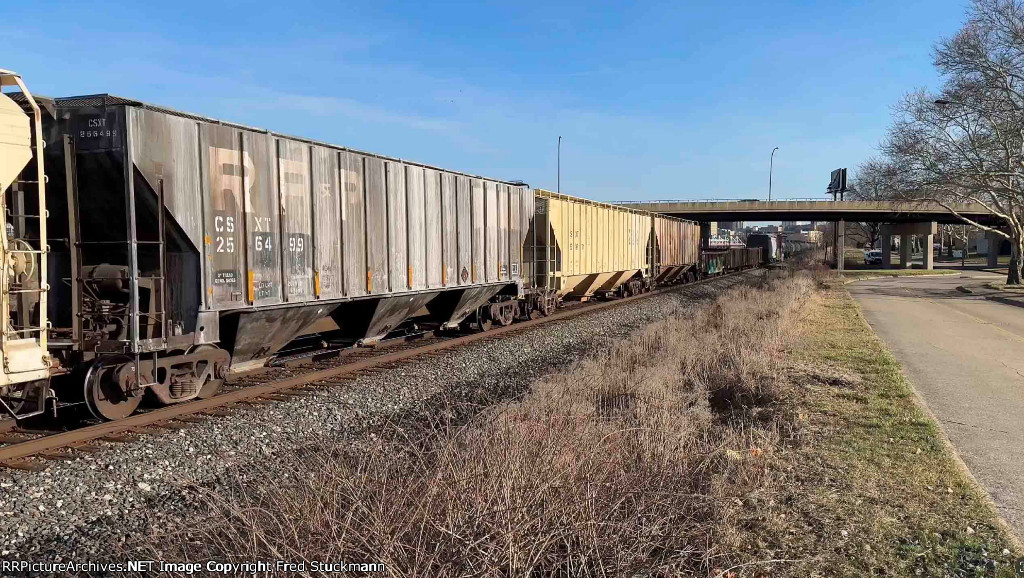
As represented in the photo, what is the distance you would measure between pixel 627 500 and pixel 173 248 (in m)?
6.21

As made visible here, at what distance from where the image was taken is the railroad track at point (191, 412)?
6.09m

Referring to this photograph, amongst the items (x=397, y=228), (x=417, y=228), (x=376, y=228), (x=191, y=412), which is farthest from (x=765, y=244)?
(x=191, y=412)

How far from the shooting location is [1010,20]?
94.4 ft

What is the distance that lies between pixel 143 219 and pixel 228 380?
303 centimetres

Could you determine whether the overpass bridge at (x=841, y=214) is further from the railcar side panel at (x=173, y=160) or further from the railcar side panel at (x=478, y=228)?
the railcar side panel at (x=173, y=160)

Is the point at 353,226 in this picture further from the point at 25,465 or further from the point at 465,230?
the point at 25,465

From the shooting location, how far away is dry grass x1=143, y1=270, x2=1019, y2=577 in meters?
3.23

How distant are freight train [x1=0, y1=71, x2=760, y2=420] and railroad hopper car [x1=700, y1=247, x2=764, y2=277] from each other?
34.6 m

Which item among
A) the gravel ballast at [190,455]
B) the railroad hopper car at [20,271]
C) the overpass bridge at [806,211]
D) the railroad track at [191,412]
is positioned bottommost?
the gravel ballast at [190,455]

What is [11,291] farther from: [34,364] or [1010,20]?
[1010,20]

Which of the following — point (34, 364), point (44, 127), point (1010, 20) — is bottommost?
point (34, 364)

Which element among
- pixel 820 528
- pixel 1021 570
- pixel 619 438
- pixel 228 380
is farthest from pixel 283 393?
pixel 1021 570


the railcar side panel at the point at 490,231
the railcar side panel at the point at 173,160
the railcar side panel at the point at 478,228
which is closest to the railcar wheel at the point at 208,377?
the railcar side panel at the point at 173,160

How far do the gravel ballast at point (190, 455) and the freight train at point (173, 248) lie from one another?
96 cm
